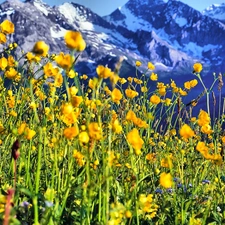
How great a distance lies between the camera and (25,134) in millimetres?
1338

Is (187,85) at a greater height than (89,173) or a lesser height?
greater

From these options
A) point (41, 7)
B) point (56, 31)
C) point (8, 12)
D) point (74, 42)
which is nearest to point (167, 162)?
point (74, 42)

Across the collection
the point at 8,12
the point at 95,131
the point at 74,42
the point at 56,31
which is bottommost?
the point at 95,131

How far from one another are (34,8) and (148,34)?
59.4 meters

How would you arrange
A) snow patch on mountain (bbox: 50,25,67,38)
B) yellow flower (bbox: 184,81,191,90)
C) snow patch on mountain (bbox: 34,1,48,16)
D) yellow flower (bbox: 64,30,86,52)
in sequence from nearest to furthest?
yellow flower (bbox: 64,30,86,52), yellow flower (bbox: 184,81,191,90), snow patch on mountain (bbox: 50,25,67,38), snow patch on mountain (bbox: 34,1,48,16)

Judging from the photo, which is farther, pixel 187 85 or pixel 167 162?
pixel 187 85

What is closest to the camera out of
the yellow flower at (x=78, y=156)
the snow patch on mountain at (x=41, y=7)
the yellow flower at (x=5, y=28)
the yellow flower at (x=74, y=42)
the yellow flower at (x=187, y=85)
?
the yellow flower at (x=74, y=42)

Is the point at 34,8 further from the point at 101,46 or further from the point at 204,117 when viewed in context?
the point at 204,117

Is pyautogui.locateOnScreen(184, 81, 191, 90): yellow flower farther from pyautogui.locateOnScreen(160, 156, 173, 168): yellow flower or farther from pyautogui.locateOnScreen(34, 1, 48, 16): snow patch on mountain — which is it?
pyautogui.locateOnScreen(34, 1, 48, 16): snow patch on mountain

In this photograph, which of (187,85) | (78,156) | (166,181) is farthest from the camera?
(187,85)

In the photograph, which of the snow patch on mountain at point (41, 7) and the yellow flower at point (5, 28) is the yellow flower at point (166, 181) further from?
the snow patch on mountain at point (41, 7)

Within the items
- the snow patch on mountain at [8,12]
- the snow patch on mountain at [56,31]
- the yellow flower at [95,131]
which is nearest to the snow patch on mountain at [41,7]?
the snow patch on mountain at [56,31]

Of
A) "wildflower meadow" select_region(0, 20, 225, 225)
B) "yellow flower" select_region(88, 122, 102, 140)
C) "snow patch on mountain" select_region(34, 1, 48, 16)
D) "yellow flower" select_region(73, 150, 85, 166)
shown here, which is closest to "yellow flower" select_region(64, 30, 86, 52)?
"wildflower meadow" select_region(0, 20, 225, 225)

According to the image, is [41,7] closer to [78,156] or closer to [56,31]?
[56,31]
